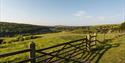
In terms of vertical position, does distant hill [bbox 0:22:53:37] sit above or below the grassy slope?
below

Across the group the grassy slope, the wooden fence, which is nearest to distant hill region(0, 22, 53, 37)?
the wooden fence

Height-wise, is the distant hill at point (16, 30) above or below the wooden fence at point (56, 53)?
below

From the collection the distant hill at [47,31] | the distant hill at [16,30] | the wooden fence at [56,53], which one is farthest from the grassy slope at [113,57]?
the distant hill at [16,30]

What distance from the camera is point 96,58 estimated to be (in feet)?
49.8

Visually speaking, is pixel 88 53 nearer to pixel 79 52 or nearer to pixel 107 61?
pixel 79 52

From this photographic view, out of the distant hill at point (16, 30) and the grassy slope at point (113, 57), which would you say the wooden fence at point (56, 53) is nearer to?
the grassy slope at point (113, 57)

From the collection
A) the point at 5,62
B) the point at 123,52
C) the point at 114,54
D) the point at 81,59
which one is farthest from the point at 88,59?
the point at 5,62

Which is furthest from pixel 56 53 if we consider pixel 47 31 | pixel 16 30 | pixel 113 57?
pixel 16 30

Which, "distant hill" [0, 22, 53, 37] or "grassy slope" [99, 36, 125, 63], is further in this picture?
"distant hill" [0, 22, 53, 37]

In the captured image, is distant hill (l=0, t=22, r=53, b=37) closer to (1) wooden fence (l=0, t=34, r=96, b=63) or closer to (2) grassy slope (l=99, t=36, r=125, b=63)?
(1) wooden fence (l=0, t=34, r=96, b=63)

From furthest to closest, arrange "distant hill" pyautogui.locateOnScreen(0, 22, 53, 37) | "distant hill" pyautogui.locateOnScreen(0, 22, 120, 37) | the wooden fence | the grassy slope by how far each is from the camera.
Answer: "distant hill" pyautogui.locateOnScreen(0, 22, 53, 37), "distant hill" pyautogui.locateOnScreen(0, 22, 120, 37), the grassy slope, the wooden fence

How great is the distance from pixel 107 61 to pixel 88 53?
296cm

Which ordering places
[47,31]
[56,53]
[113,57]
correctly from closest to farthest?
[56,53], [113,57], [47,31]

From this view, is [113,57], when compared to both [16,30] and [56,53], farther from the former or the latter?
[16,30]
